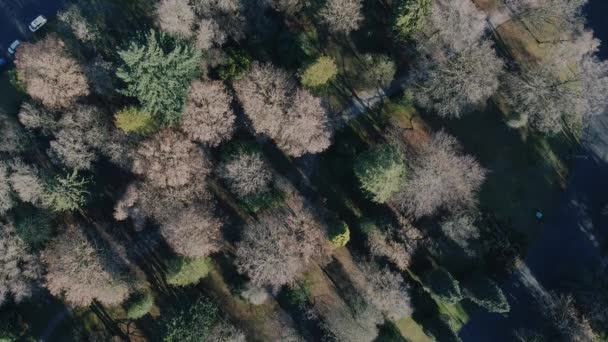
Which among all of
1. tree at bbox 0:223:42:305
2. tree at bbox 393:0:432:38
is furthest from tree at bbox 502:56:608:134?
tree at bbox 0:223:42:305

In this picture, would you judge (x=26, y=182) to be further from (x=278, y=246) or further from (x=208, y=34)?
(x=278, y=246)

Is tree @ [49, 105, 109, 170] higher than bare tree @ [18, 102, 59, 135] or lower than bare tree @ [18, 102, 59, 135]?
lower

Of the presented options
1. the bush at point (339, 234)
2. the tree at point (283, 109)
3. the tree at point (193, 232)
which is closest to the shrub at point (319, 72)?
the tree at point (283, 109)

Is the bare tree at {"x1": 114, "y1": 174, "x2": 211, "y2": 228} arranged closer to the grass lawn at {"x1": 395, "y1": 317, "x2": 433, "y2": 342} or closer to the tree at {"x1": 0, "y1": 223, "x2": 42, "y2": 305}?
the tree at {"x1": 0, "y1": 223, "x2": 42, "y2": 305}

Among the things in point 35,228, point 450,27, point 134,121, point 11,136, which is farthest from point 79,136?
point 450,27

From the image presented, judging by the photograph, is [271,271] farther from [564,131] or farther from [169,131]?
[564,131]

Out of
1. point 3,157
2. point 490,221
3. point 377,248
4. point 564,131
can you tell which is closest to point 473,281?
point 490,221
